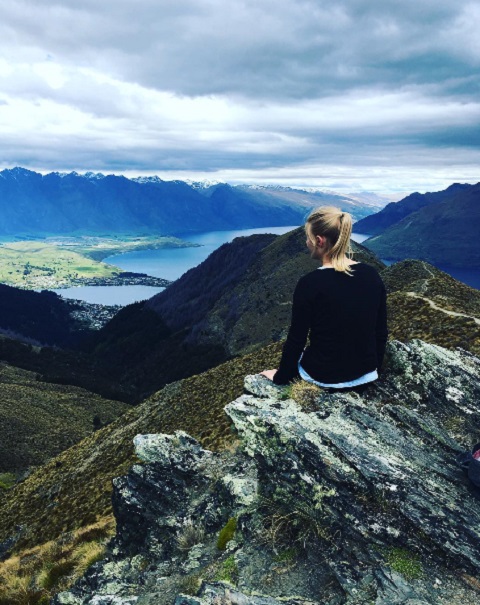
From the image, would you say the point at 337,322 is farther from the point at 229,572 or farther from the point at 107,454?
the point at 107,454

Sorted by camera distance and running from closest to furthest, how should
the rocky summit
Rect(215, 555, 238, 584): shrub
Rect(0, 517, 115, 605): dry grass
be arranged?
1. the rocky summit
2. Rect(215, 555, 238, 584): shrub
3. Rect(0, 517, 115, 605): dry grass

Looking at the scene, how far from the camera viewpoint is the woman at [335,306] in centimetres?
921

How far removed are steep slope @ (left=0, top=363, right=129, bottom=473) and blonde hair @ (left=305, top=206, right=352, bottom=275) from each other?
54916 mm

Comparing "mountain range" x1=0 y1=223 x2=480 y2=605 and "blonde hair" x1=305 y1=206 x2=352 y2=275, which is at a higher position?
"blonde hair" x1=305 y1=206 x2=352 y2=275

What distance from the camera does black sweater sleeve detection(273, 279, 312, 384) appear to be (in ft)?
30.5

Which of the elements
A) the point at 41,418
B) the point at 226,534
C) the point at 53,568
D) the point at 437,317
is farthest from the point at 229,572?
the point at 41,418

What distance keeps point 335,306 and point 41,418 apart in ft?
233

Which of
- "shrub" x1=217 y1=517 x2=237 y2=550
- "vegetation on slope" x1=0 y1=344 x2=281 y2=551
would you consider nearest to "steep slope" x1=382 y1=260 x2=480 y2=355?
"vegetation on slope" x1=0 y1=344 x2=281 y2=551

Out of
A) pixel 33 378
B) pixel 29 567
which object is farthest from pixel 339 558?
pixel 33 378

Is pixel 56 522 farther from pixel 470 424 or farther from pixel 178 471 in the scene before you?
pixel 470 424

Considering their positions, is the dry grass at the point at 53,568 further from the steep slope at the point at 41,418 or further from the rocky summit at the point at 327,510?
the steep slope at the point at 41,418

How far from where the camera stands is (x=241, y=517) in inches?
414

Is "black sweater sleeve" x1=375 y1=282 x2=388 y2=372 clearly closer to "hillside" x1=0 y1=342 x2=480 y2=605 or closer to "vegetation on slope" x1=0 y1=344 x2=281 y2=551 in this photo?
"hillside" x1=0 y1=342 x2=480 y2=605

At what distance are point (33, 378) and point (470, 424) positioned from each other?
369ft
